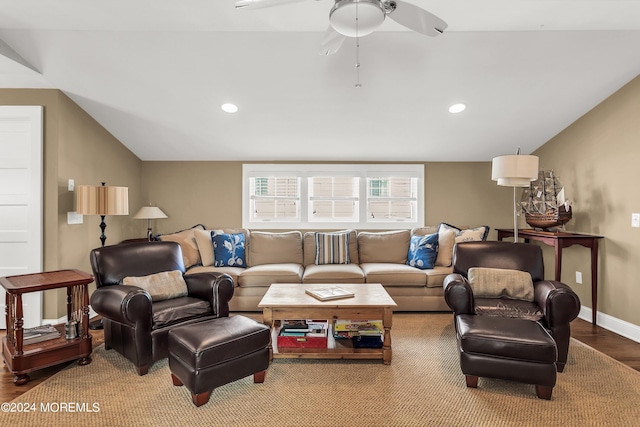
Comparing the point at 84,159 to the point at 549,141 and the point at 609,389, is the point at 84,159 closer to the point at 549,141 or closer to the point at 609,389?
the point at 609,389

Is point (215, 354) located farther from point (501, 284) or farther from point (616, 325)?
point (616, 325)

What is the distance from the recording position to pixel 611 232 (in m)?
3.49

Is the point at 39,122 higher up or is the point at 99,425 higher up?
the point at 39,122

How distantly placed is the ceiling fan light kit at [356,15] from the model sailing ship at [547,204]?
10.3 feet

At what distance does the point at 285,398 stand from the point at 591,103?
405cm

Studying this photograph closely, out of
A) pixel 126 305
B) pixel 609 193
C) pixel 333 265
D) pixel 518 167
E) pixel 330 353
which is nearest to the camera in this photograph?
pixel 126 305

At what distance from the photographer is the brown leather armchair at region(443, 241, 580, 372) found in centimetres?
258

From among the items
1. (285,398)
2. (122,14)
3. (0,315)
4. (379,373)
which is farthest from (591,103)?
(0,315)

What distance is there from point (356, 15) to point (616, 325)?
3.78 m

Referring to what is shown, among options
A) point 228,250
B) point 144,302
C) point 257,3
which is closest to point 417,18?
point 257,3

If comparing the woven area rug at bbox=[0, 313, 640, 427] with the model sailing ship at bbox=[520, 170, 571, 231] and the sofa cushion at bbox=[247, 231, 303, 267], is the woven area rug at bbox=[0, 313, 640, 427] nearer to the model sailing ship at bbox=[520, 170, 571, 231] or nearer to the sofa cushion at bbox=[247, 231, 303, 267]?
the model sailing ship at bbox=[520, 170, 571, 231]

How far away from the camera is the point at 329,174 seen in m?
5.02

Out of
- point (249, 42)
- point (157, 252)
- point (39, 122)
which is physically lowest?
point (157, 252)

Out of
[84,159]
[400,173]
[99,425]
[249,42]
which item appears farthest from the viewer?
[400,173]
